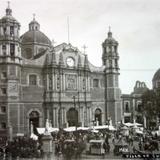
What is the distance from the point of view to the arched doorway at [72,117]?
49747 millimetres

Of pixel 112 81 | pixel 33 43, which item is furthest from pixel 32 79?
pixel 112 81

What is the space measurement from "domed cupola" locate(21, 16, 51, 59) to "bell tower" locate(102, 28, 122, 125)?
915 cm

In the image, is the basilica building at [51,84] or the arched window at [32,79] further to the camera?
the arched window at [32,79]

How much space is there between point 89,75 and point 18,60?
36.1 ft

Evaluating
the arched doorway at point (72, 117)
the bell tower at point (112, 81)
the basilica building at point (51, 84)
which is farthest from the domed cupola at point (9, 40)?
the bell tower at point (112, 81)

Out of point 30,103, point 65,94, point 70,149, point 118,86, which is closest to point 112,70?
point 118,86

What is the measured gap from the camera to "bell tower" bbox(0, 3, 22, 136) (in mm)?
43906

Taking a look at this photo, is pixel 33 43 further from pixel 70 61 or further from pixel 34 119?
pixel 34 119

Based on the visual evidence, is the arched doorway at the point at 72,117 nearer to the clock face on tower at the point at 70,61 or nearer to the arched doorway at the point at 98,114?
the arched doorway at the point at 98,114

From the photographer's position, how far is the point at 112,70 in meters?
53.8

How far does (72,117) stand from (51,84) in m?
5.41

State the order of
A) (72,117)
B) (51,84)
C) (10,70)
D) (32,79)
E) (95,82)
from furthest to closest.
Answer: (95,82) → (72,117) → (51,84) → (32,79) → (10,70)

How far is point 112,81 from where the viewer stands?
176 feet

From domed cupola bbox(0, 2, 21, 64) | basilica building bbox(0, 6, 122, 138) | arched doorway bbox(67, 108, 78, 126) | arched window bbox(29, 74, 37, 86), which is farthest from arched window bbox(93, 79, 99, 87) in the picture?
domed cupola bbox(0, 2, 21, 64)
